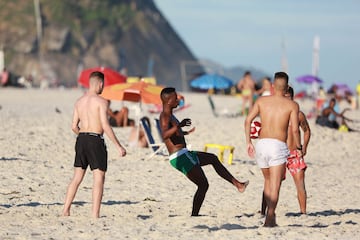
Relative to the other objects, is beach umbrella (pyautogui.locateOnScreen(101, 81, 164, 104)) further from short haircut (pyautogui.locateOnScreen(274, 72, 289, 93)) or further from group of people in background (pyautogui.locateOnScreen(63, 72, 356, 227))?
short haircut (pyautogui.locateOnScreen(274, 72, 289, 93))

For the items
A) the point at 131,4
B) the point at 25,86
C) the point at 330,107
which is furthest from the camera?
the point at 131,4

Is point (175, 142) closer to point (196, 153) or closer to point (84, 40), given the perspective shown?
point (196, 153)

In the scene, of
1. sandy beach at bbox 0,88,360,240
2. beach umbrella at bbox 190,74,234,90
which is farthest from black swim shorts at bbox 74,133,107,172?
beach umbrella at bbox 190,74,234,90

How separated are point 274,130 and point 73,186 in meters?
2.01

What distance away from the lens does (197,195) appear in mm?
9227

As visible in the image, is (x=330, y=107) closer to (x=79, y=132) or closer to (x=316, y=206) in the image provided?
(x=316, y=206)

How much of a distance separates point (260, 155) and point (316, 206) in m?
2.70

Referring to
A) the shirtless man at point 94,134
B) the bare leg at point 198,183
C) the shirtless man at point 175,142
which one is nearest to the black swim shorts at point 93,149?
the shirtless man at point 94,134

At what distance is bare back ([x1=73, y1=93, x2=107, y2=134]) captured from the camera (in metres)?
8.66

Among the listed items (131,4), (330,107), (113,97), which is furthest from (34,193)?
(131,4)

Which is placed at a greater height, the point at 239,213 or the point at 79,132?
the point at 79,132

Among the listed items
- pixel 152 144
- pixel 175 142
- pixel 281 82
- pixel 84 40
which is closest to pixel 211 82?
pixel 152 144

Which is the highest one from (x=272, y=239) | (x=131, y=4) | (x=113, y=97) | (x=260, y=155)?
(x=131, y=4)

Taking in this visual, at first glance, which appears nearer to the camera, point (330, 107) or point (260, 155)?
point (260, 155)
